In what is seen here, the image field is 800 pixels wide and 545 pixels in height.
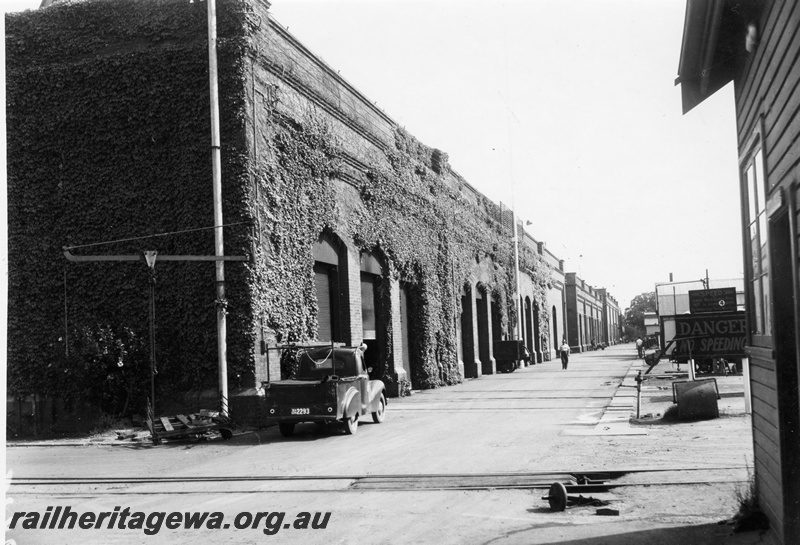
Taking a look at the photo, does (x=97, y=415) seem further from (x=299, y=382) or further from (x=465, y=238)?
(x=465, y=238)

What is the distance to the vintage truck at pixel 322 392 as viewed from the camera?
14.1m

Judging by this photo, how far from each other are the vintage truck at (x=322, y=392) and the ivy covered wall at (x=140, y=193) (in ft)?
5.08

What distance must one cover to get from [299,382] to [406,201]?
13813mm

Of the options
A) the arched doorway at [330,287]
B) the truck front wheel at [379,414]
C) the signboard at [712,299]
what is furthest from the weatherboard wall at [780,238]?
the signboard at [712,299]

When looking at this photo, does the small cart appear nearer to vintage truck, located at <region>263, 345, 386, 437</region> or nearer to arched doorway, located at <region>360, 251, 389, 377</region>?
vintage truck, located at <region>263, 345, 386, 437</region>

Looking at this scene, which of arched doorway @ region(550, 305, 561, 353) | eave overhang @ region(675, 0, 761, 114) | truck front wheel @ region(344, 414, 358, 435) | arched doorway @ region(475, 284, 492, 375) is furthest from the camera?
arched doorway @ region(550, 305, 561, 353)

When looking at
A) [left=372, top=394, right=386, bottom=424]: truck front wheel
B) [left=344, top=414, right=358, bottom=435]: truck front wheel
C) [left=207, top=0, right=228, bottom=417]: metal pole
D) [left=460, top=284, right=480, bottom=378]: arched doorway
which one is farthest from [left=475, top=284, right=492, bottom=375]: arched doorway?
[left=344, top=414, right=358, bottom=435]: truck front wheel

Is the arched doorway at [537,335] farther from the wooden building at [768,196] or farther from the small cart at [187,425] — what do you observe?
the wooden building at [768,196]

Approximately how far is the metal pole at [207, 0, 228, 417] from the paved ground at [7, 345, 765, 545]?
5.70 ft

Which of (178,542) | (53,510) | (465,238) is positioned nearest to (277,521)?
(178,542)

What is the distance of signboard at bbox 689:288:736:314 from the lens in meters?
29.0

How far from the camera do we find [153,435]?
1362cm

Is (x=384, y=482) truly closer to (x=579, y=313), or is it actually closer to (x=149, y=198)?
(x=149, y=198)

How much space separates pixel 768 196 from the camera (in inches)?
245
